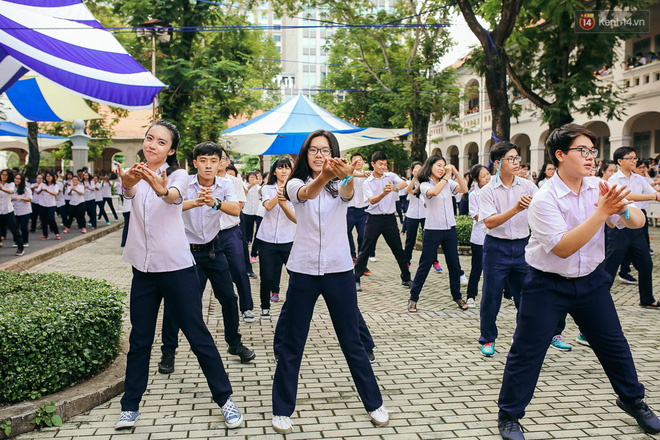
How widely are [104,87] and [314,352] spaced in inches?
145

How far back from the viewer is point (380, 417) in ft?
12.5

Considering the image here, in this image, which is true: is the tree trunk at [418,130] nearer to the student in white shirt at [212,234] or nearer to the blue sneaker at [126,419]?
the student in white shirt at [212,234]

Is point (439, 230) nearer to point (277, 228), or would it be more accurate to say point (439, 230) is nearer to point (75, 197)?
point (277, 228)

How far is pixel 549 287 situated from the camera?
3.56 meters

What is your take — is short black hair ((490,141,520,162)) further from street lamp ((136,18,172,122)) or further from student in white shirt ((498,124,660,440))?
street lamp ((136,18,172,122))

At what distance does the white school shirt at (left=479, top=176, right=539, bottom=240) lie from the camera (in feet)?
17.8

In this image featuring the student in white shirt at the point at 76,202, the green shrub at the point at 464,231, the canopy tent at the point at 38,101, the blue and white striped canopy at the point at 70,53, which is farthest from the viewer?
the student in white shirt at the point at 76,202

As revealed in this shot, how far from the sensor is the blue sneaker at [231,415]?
3.74 meters

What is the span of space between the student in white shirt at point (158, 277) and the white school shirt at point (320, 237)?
2.42ft

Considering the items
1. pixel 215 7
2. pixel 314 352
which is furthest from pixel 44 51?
pixel 215 7

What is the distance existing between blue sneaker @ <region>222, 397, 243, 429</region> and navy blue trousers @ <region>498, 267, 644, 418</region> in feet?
5.64

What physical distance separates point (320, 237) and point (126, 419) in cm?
174

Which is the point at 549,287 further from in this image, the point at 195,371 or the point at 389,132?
the point at 389,132

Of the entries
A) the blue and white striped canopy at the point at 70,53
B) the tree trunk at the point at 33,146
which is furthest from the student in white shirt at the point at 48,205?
the blue and white striped canopy at the point at 70,53
